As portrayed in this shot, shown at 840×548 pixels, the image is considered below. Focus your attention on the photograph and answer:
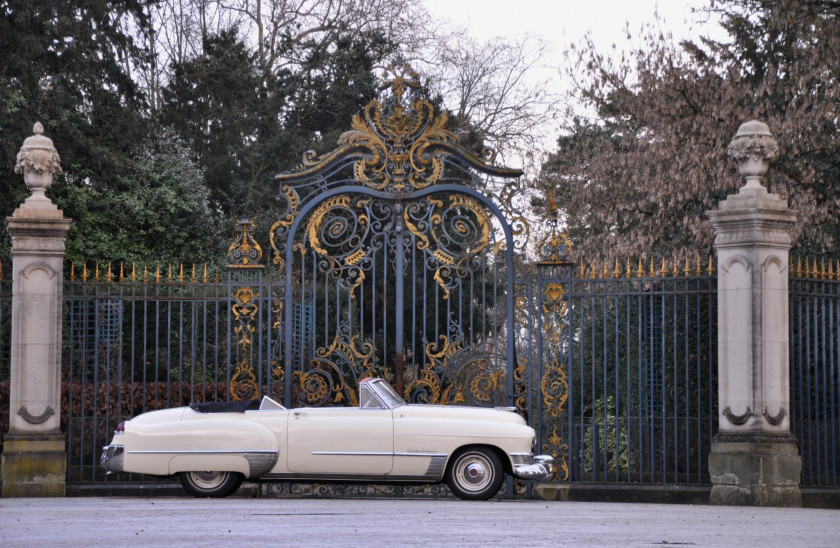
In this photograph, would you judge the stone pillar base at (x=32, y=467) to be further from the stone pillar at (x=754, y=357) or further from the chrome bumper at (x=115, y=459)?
the stone pillar at (x=754, y=357)

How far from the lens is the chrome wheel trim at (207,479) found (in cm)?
1187

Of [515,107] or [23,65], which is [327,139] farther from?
[23,65]

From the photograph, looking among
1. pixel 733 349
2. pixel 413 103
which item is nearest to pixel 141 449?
pixel 413 103

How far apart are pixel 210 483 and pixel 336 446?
4.37ft

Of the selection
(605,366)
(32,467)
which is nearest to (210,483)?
(32,467)

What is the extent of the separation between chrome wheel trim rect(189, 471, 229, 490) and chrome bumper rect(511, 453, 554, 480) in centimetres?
276

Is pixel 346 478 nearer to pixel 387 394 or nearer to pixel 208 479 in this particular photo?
pixel 387 394

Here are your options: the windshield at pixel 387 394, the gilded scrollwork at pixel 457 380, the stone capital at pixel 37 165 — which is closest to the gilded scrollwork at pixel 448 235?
the gilded scrollwork at pixel 457 380

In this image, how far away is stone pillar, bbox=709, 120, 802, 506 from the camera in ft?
39.1

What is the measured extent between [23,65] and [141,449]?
12.4 meters

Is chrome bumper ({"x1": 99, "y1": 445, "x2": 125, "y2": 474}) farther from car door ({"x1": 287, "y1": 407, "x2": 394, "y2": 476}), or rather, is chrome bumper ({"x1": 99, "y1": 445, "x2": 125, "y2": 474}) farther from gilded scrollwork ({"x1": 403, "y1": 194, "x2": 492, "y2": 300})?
gilded scrollwork ({"x1": 403, "y1": 194, "x2": 492, "y2": 300})

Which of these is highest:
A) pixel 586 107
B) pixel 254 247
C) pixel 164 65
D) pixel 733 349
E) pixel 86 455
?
pixel 164 65

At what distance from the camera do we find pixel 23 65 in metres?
21.9

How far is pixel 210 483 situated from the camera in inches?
468
